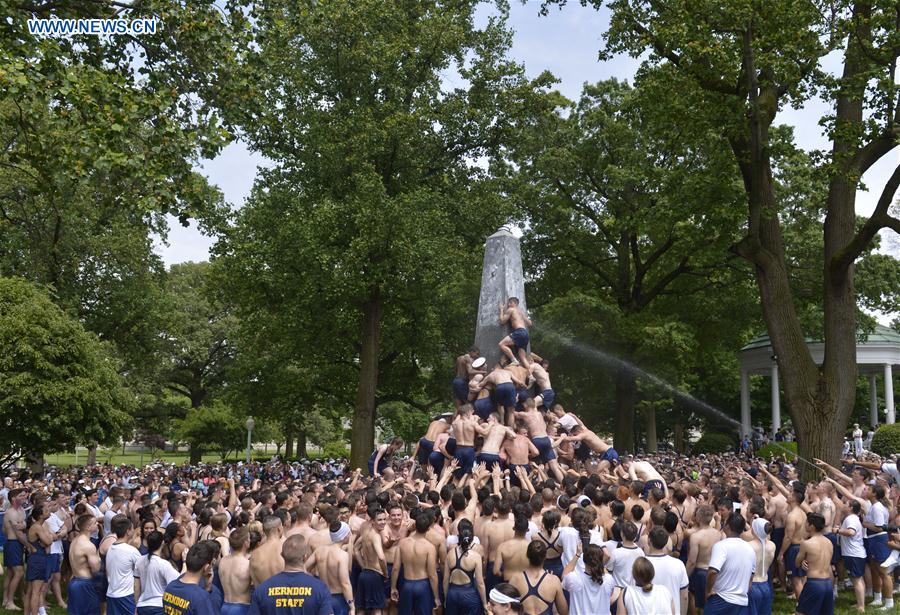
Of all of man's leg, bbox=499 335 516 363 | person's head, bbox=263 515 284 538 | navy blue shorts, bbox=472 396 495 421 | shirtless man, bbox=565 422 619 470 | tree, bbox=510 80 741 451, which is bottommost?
person's head, bbox=263 515 284 538

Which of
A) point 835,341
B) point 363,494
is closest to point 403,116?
point 835,341

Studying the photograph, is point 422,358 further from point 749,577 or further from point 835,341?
point 749,577

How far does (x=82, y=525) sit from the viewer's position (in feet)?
30.4

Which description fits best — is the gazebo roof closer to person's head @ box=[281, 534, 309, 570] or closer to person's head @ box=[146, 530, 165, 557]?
person's head @ box=[146, 530, 165, 557]

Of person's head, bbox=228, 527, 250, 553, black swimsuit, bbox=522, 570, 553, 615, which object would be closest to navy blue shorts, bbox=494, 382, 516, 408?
person's head, bbox=228, 527, 250, 553

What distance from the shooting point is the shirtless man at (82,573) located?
911 centimetres

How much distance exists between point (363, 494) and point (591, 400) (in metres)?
25.5

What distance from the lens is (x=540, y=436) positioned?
17.3m

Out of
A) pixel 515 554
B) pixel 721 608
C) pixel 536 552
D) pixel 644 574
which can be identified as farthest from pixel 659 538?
pixel 721 608

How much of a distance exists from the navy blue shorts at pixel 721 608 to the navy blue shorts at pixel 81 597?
23.2 ft

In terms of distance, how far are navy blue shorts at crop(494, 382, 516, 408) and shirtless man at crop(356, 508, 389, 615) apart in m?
9.22

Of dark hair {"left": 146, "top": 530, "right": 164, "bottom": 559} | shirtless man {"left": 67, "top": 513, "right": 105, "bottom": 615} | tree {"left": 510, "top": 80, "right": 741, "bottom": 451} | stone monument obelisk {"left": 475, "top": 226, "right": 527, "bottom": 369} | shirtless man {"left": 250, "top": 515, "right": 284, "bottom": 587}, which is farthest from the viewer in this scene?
tree {"left": 510, "top": 80, "right": 741, "bottom": 451}

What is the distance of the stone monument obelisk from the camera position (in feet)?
66.8

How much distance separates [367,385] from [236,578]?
2101 centimetres
